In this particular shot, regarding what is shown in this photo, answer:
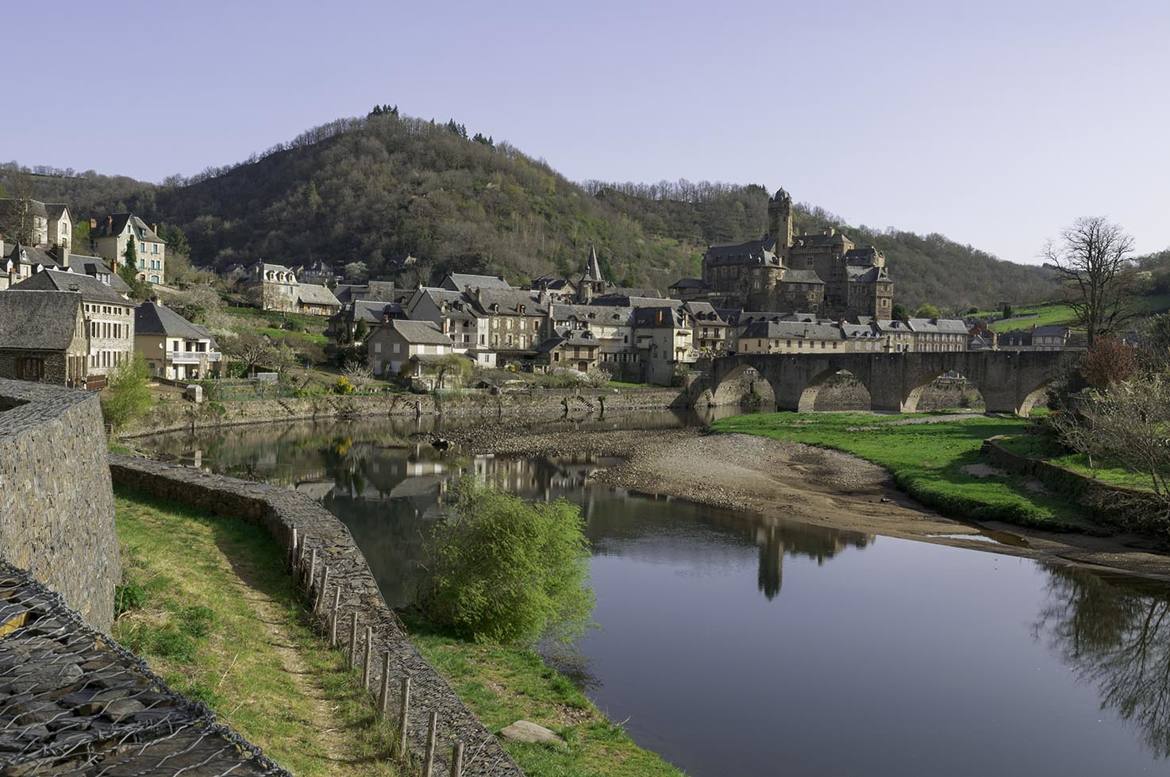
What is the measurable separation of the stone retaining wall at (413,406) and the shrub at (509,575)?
3457cm

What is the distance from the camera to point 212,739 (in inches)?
159

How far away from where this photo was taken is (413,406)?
67.1 meters

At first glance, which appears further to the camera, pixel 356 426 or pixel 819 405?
pixel 819 405

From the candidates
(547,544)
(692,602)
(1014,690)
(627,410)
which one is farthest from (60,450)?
(627,410)

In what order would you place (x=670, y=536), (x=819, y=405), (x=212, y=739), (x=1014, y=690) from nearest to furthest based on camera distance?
(x=212, y=739), (x=1014, y=690), (x=670, y=536), (x=819, y=405)

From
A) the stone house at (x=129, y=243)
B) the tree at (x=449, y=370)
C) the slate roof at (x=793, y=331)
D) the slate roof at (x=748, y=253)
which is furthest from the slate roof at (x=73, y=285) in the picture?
the slate roof at (x=748, y=253)

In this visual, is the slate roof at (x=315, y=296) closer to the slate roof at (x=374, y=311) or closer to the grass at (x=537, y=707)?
the slate roof at (x=374, y=311)

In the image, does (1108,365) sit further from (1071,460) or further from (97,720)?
(97,720)

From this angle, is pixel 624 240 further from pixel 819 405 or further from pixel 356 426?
pixel 356 426

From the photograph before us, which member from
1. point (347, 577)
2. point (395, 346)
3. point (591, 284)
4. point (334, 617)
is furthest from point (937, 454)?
point (591, 284)

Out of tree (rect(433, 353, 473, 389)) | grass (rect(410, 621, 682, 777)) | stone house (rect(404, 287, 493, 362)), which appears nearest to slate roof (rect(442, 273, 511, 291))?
stone house (rect(404, 287, 493, 362))

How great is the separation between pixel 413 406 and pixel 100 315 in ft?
75.2

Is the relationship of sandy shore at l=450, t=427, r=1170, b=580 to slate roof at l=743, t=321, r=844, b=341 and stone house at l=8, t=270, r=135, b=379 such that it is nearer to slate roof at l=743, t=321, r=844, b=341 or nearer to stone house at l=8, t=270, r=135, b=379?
stone house at l=8, t=270, r=135, b=379

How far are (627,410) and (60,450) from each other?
68.6 metres
